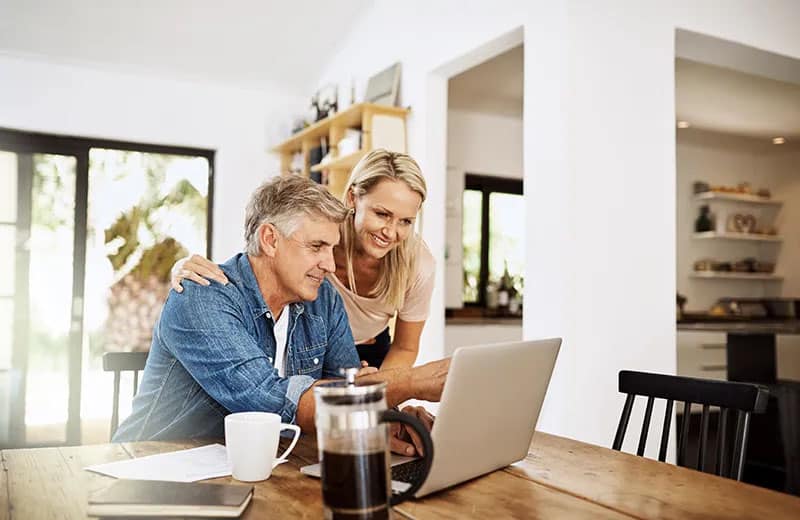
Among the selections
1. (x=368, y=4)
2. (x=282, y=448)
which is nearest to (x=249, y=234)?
(x=282, y=448)

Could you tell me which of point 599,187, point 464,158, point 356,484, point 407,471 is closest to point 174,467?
point 407,471

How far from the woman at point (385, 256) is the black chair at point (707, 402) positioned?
753 millimetres

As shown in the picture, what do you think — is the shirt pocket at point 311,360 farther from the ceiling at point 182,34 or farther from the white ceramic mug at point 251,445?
the ceiling at point 182,34

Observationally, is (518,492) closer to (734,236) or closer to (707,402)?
(707,402)

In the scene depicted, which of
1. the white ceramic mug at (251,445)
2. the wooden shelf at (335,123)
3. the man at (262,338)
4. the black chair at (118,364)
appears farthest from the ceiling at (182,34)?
the white ceramic mug at (251,445)

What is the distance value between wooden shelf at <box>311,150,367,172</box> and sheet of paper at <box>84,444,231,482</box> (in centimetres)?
252

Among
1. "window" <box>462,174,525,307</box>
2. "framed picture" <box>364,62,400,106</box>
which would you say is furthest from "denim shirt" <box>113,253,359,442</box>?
"window" <box>462,174,525,307</box>

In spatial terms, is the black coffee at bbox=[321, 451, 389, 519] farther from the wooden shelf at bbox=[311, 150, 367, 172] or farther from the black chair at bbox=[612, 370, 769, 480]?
the wooden shelf at bbox=[311, 150, 367, 172]

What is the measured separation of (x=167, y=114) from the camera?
4.66m

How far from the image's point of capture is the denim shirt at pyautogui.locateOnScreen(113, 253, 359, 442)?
139cm

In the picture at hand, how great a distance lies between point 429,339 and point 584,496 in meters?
2.53

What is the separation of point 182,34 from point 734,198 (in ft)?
15.3

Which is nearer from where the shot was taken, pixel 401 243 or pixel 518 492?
pixel 518 492

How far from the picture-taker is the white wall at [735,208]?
6.38 m
